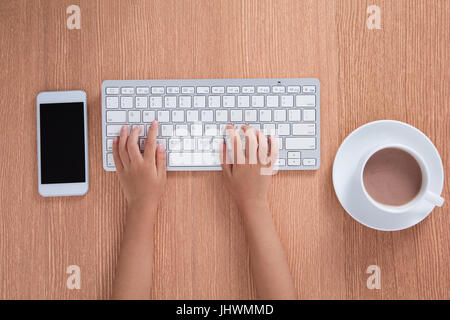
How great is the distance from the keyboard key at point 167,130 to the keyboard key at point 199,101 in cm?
7

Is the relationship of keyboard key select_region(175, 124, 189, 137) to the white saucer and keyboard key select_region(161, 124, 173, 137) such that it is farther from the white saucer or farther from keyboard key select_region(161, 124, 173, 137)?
the white saucer

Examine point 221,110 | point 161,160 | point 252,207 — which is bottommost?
point 252,207

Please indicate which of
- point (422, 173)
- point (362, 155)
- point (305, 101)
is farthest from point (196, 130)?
point (422, 173)

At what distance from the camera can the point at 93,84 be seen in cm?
72

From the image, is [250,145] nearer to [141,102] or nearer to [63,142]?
[141,102]

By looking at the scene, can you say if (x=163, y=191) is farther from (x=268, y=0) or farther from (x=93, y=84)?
(x=268, y=0)

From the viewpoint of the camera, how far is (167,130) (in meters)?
0.70

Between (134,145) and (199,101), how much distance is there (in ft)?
0.54

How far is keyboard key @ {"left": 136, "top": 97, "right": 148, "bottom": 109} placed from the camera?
702mm

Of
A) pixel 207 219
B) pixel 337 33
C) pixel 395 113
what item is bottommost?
pixel 207 219

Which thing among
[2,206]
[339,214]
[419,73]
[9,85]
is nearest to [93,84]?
[9,85]

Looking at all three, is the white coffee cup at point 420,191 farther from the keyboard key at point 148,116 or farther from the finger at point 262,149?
the keyboard key at point 148,116

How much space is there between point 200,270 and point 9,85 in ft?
1.89

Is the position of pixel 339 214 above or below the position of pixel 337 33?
below
